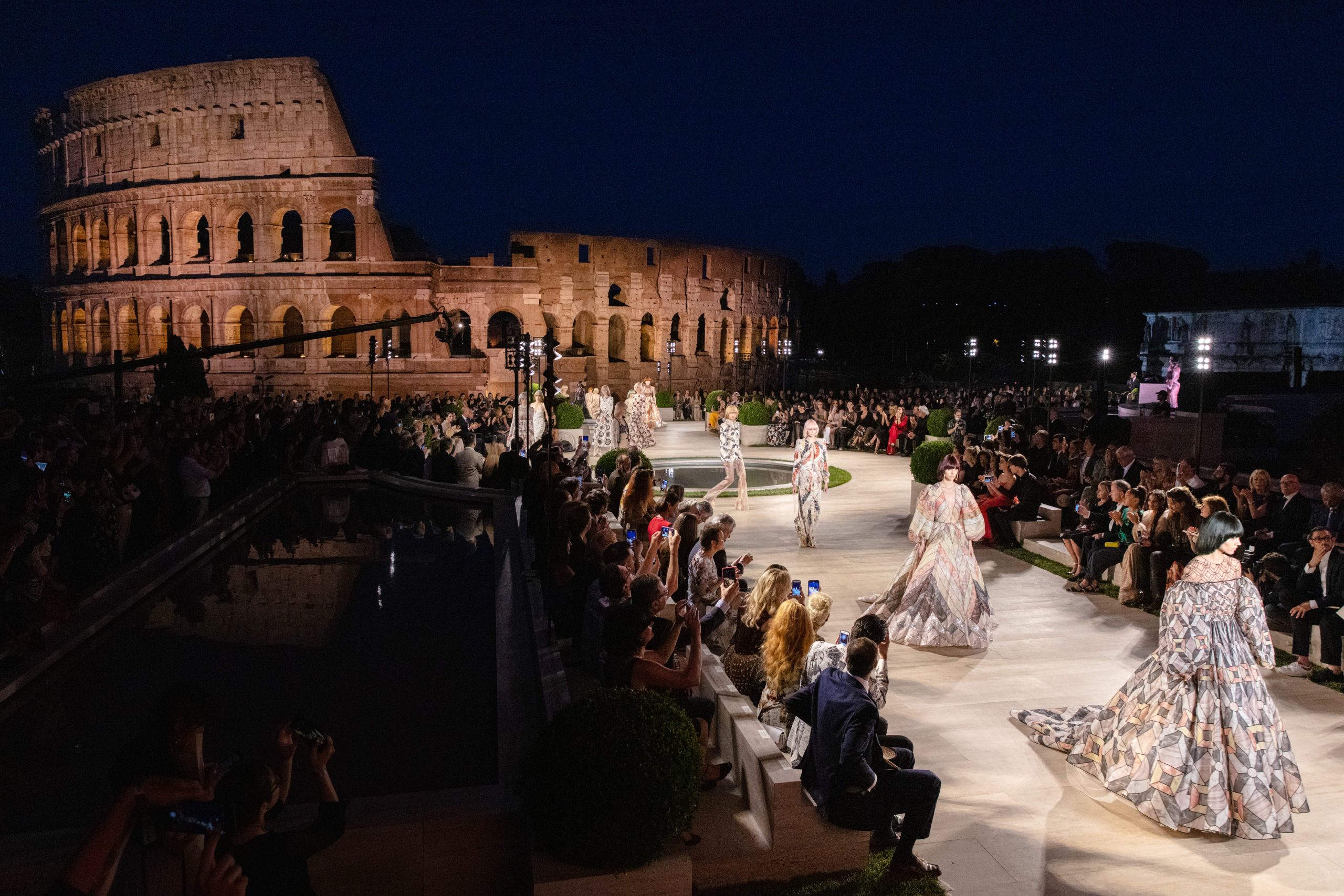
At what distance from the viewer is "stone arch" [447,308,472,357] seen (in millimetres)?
40031

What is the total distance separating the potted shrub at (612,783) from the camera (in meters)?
3.83

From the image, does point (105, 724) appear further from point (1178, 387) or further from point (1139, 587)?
point (1178, 387)

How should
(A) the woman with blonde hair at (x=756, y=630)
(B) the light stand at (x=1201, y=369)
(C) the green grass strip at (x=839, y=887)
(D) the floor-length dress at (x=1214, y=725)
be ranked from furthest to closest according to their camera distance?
(B) the light stand at (x=1201, y=369) → (A) the woman with blonde hair at (x=756, y=630) → (D) the floor-length dress at (x=1214, y=725) → (C) the green grass strip at (x=839, y=887)

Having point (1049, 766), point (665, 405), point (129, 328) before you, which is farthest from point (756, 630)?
point (129, 328)

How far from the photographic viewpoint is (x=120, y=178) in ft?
140

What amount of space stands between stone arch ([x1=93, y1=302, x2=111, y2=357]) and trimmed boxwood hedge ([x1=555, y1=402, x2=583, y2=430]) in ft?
98.1

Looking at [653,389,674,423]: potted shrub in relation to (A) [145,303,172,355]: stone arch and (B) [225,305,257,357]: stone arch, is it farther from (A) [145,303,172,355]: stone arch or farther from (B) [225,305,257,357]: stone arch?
(A) [145,303,172,355]: stone arch

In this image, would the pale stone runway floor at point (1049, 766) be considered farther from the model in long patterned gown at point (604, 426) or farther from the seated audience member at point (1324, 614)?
the model in long patterned gown at point (604, 426)

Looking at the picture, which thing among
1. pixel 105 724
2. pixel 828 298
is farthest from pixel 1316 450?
pixel 828 298

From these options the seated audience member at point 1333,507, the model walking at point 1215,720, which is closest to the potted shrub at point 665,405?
the seated audience member at point 1333,507

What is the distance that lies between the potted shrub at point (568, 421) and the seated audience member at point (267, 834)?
20.6m

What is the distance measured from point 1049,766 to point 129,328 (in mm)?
47546

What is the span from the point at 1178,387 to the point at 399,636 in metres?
30.1

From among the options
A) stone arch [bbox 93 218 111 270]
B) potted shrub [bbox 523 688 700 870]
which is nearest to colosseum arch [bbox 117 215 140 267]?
stone arch [bbox 93 218 111 270]
